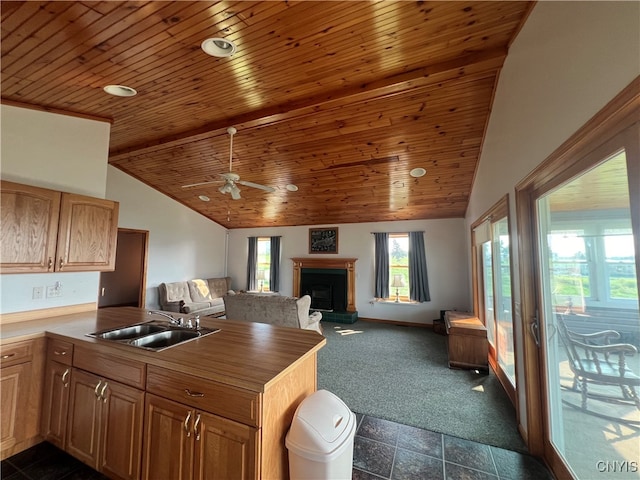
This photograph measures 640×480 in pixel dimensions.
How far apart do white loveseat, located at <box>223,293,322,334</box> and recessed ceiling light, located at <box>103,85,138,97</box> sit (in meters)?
2.70

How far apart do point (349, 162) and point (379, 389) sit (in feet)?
10.3

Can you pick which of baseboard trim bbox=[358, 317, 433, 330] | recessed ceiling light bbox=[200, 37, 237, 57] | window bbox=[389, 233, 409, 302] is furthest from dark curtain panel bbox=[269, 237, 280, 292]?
recessed ceiling light bbox=[200, 37, 237, 57]

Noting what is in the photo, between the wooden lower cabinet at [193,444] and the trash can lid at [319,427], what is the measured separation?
0.80 ft

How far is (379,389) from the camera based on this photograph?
2941mm

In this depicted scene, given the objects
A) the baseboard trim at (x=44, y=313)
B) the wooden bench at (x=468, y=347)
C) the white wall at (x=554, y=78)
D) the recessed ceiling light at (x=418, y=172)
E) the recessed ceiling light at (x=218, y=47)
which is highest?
the recessed ceiling light at (x=218, y=47)

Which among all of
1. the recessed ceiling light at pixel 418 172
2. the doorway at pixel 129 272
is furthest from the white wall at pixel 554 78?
the doorway at pixel 129 272

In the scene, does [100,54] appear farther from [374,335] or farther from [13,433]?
[374,335]

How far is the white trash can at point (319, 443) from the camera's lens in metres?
1.30

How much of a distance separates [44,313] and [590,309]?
4061 mm

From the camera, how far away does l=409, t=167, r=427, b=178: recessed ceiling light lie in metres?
4.10

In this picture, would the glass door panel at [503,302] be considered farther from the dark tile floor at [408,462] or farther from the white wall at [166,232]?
the white wall at [166,232]

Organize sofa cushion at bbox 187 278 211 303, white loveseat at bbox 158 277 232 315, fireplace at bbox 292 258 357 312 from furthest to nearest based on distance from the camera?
1. fireplace at bbox 292 258 357 312
2. sofa cushion at bbox 187 278 211 303
3. white loveseat at bbox 158 277 232 315

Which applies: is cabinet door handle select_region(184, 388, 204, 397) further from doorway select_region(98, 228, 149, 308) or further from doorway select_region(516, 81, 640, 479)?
doorway select_region(98, 228, 149, 308)

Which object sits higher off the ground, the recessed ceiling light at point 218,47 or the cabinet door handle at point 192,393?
the recessed ceiling light at point 218,47
